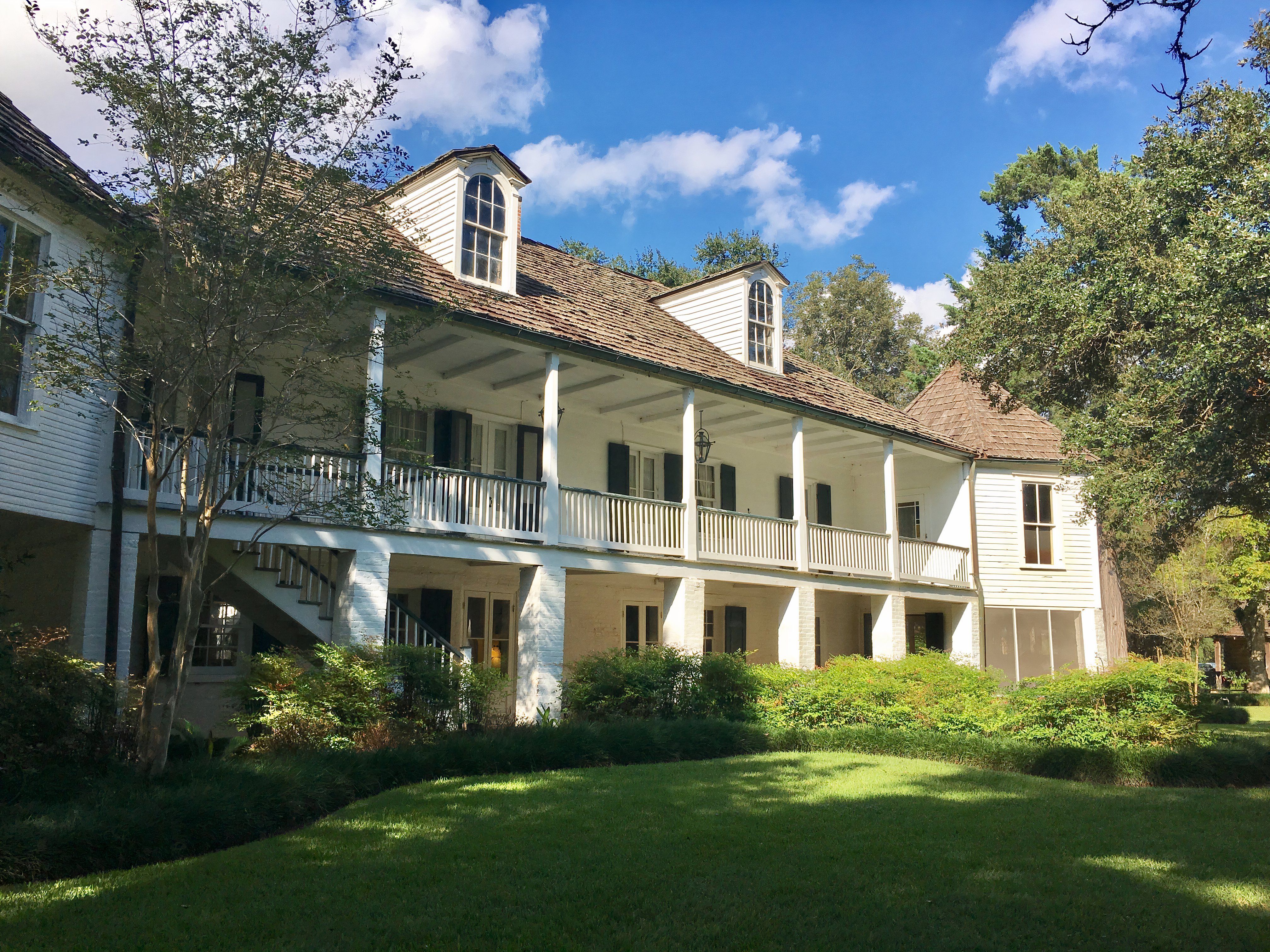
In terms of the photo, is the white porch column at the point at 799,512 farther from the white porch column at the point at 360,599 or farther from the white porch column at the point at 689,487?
the white porch column at the point at 360,599

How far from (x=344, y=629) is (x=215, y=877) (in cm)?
648

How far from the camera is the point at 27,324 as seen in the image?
406 inches

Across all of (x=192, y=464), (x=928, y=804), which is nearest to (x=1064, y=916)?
(x=928, y=804)

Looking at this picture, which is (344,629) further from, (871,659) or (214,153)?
(871,659)

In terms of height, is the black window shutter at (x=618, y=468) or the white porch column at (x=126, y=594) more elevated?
the black window shutter at (x=618, y=468)

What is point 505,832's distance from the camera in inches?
309

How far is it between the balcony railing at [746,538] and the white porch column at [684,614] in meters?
0.75

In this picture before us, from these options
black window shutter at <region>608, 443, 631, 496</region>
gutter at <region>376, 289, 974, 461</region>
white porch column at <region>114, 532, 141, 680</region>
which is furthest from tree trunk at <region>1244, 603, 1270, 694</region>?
white porch column at <region>114, 532, 141, 680</region>

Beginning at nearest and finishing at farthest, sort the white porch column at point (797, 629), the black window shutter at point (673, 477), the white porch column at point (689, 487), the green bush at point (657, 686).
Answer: the green bush at point (657, 686) → the white porch column at point (689, 487) → the white porch column at point (797, 629) → the black window shutter at point (673, 477)

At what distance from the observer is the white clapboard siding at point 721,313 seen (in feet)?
70.2

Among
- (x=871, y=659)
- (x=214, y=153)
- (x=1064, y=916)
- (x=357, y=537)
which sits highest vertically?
(x=214, y=153)

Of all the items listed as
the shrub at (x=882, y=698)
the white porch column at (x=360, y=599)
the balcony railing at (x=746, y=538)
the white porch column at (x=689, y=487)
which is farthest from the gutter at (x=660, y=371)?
the shrub at (x=882, y=698)

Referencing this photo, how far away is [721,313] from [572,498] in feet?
24.5

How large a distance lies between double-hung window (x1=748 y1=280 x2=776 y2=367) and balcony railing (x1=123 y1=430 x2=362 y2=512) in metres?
10.9
